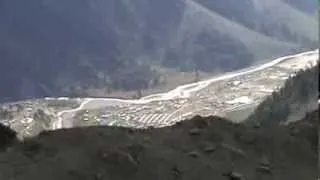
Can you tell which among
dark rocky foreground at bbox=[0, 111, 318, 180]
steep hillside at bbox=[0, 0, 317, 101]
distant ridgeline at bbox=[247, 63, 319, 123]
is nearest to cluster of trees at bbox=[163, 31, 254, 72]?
steep hillside at bbox=[0, 0, 317, 101]

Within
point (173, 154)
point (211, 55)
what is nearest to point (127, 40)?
point (211, 55)

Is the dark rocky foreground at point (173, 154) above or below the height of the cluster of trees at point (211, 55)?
below

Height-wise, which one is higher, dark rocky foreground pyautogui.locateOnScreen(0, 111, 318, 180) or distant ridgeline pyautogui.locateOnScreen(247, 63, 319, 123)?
distant ridgeline pyautogui.locateOnScreen(247, 63, 319, 123)

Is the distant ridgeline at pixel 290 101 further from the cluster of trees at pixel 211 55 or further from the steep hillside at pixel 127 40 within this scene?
the cluster of trees at pixel 211 55

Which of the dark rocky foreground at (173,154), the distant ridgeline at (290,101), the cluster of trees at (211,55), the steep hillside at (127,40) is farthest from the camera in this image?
the cluster of trees at (211,55)

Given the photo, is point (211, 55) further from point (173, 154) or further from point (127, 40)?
point (173, 154)

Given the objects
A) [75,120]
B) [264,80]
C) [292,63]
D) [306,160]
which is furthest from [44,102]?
[306,160]

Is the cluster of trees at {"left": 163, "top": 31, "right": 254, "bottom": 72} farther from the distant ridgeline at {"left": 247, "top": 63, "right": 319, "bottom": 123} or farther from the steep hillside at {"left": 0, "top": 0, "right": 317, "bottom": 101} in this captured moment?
the distant ridgeline at {"left": 247, "top": 63, "right": 319, "bottom": 123}

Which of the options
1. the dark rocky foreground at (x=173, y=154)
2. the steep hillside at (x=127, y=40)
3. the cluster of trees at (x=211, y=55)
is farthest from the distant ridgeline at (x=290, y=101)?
the cluster of trees at (x=211, y=55)
